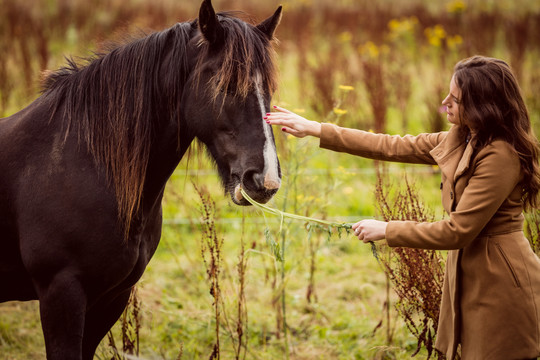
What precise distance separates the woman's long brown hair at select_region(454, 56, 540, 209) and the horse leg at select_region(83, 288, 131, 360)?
1674mm

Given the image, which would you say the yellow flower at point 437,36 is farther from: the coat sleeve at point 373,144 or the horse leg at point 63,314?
the horse leg at point 63,314

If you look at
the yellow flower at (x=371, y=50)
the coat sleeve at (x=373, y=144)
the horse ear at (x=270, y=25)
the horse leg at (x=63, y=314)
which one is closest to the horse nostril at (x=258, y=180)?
the coat sleeve at (x=373, y=144)

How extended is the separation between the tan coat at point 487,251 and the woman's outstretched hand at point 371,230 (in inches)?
1.1

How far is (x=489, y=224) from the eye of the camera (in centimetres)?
196

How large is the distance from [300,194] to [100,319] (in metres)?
1.95

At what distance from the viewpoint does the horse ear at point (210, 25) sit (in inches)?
77.2

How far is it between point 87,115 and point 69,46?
844cm

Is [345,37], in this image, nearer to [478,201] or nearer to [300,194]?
[300,194]

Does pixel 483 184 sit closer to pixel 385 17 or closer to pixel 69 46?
pixel 69 46

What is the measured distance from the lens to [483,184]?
1.85m

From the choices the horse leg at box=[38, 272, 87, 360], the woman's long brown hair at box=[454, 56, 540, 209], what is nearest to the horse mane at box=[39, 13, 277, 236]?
the horse leg at box=[38, 272, 87, 360]

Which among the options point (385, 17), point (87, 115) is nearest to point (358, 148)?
point (87, 115)

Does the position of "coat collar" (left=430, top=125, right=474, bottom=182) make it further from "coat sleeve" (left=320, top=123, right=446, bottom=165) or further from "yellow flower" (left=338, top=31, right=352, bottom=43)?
"yellow flower" (left=338, top=31, right=352, bottom=43)

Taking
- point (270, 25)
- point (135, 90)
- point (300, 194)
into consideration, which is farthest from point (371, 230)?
point (300, 194)
